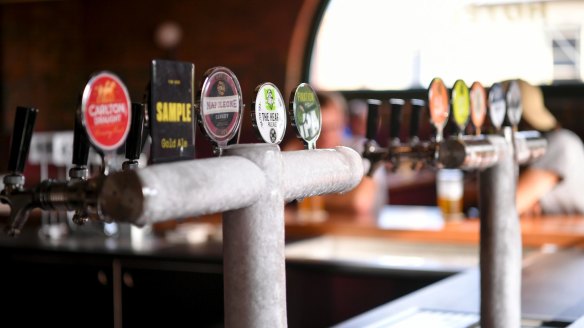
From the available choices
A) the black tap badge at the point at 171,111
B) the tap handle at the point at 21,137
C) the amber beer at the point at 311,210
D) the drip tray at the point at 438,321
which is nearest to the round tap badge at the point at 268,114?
the black tap badge at the point at 171,111

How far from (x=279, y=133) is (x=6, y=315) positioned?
3129 millimetres

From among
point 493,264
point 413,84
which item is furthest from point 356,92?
point 493,264

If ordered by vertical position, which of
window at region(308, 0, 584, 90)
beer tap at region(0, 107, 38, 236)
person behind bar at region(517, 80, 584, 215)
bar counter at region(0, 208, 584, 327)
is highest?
window at region(308, 0, 584, 90)

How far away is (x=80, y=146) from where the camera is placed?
89 centimetres

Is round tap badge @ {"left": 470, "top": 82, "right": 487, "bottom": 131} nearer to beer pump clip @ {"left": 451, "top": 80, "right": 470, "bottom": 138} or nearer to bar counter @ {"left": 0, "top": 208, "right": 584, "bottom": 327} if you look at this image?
beer pump clip @ {"left": 451, "top": 80, "right": 470, "bottom": 138}

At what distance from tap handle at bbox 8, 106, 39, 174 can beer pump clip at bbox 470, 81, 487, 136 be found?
0.76 metres

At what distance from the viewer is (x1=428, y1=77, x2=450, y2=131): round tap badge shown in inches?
52.5

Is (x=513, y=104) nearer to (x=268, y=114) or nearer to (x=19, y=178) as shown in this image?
(x=268, y=114)

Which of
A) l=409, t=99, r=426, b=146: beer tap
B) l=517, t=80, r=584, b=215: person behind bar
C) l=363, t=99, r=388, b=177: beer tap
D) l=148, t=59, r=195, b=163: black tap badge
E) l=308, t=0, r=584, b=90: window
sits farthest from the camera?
l=308, t=0, r=584, b=90: window

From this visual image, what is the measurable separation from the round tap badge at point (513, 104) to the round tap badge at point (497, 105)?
0.01 m

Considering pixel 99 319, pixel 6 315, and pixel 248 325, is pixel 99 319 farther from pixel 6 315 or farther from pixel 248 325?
pixel 248 325

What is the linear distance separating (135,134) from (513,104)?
84 centimetres

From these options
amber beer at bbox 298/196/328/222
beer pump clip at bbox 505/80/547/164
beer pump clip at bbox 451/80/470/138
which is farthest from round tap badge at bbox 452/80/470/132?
amber beer at bbox 298/196/328/222

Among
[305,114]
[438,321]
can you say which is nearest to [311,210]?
[438,321]
